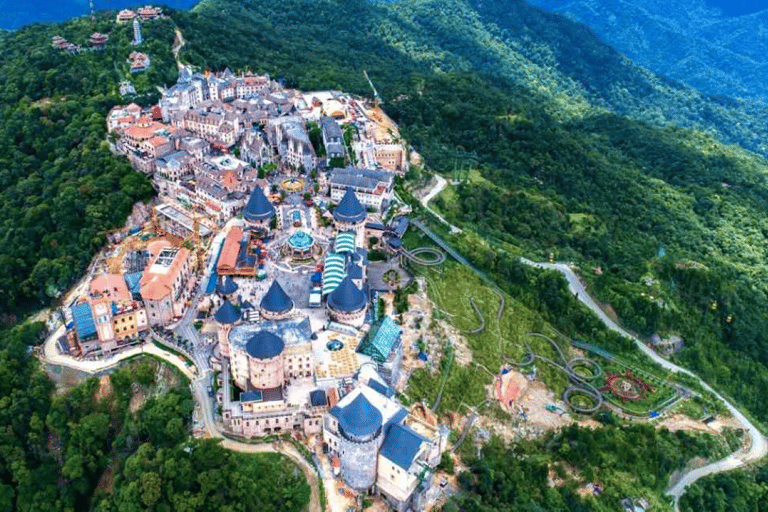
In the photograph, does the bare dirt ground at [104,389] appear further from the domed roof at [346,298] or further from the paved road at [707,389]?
the paved road at [707,389]

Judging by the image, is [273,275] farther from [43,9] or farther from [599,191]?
[43,9]

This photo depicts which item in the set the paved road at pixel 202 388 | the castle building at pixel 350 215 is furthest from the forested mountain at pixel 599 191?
the paved road at pixel 202 388

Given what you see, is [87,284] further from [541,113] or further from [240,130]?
[541,113]

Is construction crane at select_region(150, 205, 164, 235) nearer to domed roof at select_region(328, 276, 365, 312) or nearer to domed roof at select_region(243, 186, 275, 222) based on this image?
domed roof at select_region(243, 186, 275, 222)

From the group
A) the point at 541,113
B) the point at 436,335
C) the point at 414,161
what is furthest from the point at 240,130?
the point at 541,113

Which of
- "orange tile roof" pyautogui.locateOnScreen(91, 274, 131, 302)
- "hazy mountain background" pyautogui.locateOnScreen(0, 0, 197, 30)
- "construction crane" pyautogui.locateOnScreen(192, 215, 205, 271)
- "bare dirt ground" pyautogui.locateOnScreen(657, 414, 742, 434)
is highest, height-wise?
"orange tile roof" pyautogui.locateOnScreen(91, 274, 131, 302)

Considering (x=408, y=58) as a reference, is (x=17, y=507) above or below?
below

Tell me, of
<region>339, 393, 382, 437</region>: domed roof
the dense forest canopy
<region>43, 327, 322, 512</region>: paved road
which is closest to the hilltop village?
<region>339, 393, 382, 437</region>: domed roof
